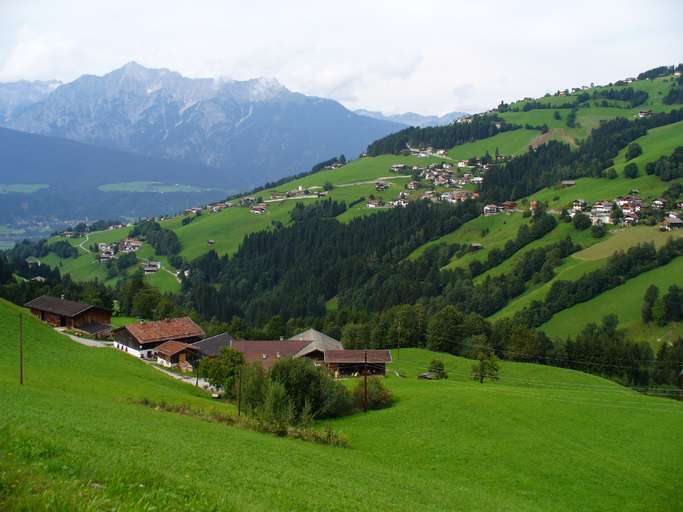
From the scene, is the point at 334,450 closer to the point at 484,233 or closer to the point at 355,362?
the point at 355,362

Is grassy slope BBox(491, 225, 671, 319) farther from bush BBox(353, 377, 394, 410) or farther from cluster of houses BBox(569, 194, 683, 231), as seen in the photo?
bush BBox(353, 377, 394, 410)

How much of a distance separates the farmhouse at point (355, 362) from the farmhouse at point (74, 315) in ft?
Answer: 118

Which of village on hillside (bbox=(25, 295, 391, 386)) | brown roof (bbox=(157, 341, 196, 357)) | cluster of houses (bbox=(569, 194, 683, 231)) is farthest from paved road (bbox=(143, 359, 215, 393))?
cluster of houses (bbox=(569, 194, 683, 231))

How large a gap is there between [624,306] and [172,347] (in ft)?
236

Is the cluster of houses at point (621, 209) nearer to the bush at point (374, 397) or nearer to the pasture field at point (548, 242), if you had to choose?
the pasture field at point (548, 242)

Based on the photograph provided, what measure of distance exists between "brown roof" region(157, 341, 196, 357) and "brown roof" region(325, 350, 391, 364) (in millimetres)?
17945

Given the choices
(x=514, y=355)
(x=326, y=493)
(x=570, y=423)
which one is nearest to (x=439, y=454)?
(x=570, y=423)

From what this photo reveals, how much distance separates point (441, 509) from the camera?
2312cm

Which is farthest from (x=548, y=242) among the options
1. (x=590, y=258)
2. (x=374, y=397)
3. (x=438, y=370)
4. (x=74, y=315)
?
(x=74, y=315)

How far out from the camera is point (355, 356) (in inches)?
2837

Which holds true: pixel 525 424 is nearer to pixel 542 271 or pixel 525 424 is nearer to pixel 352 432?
pixel 352 432

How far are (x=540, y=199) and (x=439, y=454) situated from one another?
14925 centimetres

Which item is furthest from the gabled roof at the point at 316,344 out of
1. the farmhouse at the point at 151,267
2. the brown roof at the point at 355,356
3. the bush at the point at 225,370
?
the farmhouse at the point at 151,267

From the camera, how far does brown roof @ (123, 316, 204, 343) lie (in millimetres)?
78625
